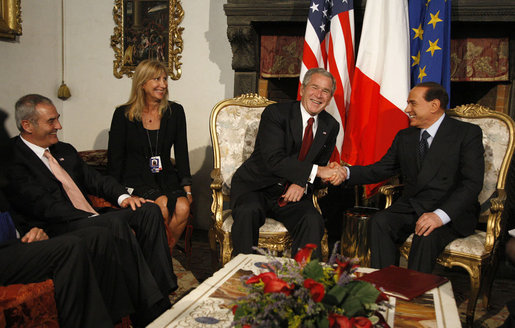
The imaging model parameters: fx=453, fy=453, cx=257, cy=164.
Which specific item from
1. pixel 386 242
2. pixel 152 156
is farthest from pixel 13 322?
pixel 386 242

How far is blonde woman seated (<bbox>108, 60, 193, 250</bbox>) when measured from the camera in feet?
9.95

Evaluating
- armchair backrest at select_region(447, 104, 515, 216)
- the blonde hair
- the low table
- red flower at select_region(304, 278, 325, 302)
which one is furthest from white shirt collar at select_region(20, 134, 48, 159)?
armchair backrest at select_region(447, 104, 515, 216)

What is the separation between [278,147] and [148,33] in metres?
2.01

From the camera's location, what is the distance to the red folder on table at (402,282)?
1702 millimetres

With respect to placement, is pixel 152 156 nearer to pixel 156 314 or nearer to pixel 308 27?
pixel 156 314

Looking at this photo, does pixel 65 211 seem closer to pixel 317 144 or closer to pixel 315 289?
pixel 317 144

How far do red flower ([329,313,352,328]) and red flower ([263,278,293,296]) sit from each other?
0.13 m

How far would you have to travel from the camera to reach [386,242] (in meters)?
2.63

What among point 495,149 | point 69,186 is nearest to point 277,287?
point 69,186

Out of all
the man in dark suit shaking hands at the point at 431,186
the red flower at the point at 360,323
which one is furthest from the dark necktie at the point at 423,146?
the red flower at the point at 360,323

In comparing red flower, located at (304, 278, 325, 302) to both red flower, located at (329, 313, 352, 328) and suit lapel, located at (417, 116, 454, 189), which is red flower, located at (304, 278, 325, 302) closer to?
red flower, located at (329, 313, 352, 328)

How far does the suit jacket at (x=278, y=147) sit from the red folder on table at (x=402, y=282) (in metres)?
1.05

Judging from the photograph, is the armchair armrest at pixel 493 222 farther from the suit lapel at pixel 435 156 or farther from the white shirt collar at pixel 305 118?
the white shirt collar at pixel 305 118

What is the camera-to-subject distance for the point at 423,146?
9.08 feet
